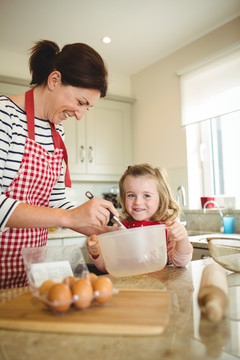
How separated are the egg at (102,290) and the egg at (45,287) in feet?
0.29

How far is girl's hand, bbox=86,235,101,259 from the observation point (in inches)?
44.1

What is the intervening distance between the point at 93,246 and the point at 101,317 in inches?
22.5

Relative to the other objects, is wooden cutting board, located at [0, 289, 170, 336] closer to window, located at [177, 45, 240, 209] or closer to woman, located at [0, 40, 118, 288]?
woman, located at [0, 40, 118, 288]

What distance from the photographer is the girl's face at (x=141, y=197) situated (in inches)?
55.1

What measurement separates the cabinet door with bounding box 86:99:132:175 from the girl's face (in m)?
2.02

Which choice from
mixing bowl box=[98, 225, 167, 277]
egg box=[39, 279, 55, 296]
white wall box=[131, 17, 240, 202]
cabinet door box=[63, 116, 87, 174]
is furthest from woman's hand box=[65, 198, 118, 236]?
cabinet door box=[63, 116, 87, 174]

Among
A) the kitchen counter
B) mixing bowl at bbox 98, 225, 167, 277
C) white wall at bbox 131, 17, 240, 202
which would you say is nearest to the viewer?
the kitchen counter

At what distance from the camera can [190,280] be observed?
941mm

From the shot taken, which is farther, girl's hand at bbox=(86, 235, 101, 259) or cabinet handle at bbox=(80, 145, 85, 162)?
cabinet handle at bbox=(80, 145, 85, 162)

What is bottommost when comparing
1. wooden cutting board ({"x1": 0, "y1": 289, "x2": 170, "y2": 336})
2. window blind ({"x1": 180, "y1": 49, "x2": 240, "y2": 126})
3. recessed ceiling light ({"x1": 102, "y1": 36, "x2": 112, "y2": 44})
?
wooden cutting board ({"x1": 0, "y1": 289, "x2": 170, "y2": 336})

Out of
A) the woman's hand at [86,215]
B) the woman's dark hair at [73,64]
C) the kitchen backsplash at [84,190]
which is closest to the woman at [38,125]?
the woman's dark hair at [73,64]

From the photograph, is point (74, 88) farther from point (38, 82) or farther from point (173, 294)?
point (173, 294)

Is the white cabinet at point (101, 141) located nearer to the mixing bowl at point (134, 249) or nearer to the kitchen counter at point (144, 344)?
the mixing bowl at point (134, 249)

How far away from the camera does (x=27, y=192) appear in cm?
121
